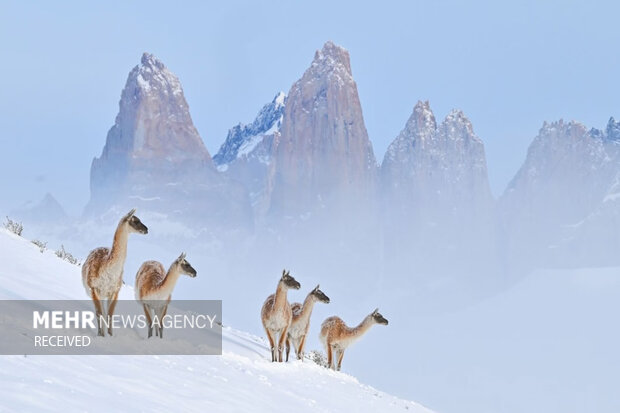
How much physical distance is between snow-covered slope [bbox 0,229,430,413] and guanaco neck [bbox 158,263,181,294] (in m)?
1.45

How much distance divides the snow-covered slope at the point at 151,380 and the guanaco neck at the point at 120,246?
1.66 m

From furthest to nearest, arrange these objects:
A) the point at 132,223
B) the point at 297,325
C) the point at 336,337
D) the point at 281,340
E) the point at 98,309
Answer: the point at 336,337 < the point at 297,325 < the point at 281,340 < the point at 132,223 < the point at 98,309

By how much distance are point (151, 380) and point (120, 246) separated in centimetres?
290

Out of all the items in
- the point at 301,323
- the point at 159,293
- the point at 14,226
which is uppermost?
the point at 14,226

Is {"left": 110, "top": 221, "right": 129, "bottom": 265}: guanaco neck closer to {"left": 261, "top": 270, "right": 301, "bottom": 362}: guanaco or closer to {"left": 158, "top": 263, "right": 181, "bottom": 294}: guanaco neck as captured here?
{"left": 158, "top": 263, "right": 181, "bottom": 294}: guanaco neck

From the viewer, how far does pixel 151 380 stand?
34.6 ft

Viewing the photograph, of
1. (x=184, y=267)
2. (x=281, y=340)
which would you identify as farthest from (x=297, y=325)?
(x=184, y=267)

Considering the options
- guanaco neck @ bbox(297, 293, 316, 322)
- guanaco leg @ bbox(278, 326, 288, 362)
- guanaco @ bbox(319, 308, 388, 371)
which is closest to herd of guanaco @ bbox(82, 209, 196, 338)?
guanaco leg @ bbox(278, 326, 288, 362)

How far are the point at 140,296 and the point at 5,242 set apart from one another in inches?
257

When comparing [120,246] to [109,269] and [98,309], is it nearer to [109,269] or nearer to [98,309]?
[109,269]

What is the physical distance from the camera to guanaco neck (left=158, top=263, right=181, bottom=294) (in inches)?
560

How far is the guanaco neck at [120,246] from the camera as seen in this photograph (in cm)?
1263

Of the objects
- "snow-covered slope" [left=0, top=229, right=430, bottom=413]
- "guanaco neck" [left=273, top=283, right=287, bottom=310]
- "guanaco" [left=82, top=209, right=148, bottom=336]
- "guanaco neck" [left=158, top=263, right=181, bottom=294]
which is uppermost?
"guanaco neck" [left=273, top=283, right=287, bottom=310]

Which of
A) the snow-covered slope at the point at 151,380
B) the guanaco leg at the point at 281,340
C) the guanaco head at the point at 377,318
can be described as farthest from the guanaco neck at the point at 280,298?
the guanaco head at the point at 377,318
